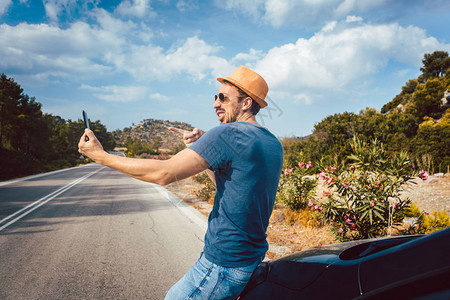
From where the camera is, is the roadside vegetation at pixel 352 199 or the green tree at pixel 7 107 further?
the green tree at pixel 7 107

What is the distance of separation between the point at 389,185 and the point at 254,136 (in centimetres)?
370

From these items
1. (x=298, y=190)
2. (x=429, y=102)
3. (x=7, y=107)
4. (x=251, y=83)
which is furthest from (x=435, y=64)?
(x=7, y=107)

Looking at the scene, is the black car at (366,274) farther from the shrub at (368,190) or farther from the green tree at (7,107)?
the green tree at (7,107)

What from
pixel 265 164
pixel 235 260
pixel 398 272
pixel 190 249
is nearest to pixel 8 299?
pixel 190 249

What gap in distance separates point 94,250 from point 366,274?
4719mm

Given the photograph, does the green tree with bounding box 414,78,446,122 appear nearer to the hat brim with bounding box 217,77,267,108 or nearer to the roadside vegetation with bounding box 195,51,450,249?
the roadside vegetation with bounding box 195,51,450,249

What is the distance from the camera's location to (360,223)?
4.12 meters

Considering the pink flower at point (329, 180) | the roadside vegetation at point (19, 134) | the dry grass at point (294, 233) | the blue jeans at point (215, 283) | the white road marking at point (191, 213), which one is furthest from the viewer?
the roadside vegetation at point (19, 134)

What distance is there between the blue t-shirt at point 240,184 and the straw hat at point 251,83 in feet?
0.93

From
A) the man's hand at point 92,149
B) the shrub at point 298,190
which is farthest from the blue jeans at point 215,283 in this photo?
the shrub at point 298,190

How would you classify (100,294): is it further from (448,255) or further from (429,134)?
(429,134)

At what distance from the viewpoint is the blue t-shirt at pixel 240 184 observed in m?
1.16

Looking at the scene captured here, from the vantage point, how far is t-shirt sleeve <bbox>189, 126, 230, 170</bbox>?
45.1 inches

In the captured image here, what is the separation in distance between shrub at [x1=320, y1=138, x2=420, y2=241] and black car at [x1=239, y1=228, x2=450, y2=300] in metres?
3.04
